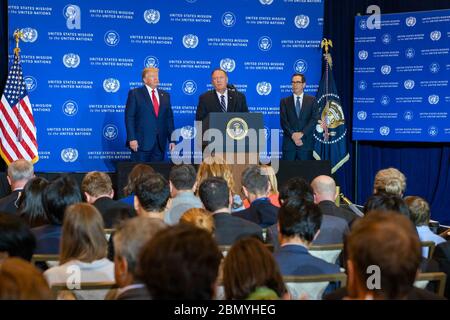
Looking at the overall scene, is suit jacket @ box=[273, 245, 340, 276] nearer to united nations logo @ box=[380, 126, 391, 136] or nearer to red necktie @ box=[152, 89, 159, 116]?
red necktie @ box=[152, 89, 159, 116]

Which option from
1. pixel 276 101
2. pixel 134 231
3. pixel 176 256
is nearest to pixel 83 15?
pixel 276 101

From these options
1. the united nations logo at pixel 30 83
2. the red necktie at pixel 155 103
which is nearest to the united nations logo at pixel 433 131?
the red necktie at pixel 155 103

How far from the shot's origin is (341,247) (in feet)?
12.9

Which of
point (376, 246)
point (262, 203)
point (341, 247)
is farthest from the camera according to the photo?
point (262, 203)

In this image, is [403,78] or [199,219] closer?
[199,219]

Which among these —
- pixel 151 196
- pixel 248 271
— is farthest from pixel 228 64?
pixel 248 271

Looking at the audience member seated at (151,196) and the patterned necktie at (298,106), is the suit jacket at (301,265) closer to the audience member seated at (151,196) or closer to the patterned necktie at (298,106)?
the audience member seated at (151,196)

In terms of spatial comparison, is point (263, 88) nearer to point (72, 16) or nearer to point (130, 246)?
point (72, 16)

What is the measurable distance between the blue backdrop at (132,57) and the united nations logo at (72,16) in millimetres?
14

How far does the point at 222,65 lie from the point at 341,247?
6393 millimetres

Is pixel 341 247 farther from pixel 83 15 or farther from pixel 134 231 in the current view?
pixel 83 15

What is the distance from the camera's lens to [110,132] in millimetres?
9453

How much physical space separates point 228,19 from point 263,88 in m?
1.17

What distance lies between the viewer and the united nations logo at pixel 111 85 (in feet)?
30.9
